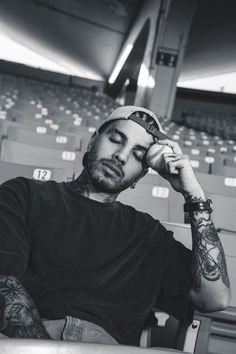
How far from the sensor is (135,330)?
995mm

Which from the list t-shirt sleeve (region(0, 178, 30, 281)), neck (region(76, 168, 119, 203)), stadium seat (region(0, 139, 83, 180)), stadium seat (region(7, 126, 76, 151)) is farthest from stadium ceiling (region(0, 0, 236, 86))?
t-shirt sleeve (region(0, 178, 30, 281))

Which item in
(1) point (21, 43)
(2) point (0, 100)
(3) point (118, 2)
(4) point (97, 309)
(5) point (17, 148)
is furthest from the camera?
(1) point (21, 43)

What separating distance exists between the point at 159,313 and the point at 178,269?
12cm

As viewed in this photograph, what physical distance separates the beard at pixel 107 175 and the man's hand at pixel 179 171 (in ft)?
0.32

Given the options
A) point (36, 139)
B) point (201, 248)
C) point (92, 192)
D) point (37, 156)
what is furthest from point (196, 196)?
point (36, 139)

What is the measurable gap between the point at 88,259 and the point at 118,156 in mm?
309

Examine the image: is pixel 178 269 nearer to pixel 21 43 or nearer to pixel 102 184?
pixel 102 184

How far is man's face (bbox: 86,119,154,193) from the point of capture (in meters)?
1.15

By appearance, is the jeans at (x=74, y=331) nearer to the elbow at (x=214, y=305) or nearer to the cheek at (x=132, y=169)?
the elbow at (x=214, y=305)

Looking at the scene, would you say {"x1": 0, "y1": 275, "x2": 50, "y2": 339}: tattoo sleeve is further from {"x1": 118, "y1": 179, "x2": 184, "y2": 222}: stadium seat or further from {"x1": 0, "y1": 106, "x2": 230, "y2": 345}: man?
{"x1": 118, "y1": 179, "x2": 184, "y2": 222}: stadium seat

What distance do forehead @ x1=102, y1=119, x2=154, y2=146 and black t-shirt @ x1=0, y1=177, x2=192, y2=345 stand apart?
221 millimetres

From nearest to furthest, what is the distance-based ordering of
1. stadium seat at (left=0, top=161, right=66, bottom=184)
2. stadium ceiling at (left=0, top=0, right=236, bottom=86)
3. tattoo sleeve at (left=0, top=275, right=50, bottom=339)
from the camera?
tattoo sleeve at (left=0, top=275, right=50, bottom=339)
stadium seat at (left=0, top=161, right=66, bottom=184)
stadium ceiling at (left=0, top=0, right=236, bottom=86)

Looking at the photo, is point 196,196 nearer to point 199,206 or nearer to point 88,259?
point 199,206

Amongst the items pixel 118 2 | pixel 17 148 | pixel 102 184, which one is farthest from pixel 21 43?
pixel 102 184
